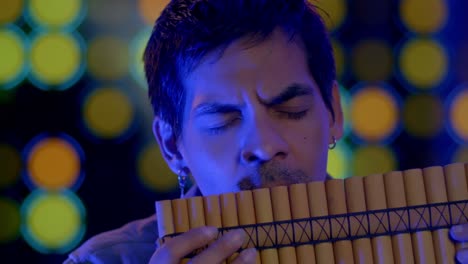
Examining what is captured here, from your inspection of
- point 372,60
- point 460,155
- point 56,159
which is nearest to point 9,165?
point 56,159

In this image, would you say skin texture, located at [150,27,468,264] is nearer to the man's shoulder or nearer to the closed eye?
the closed eye

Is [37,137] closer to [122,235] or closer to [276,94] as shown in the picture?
[122,235]

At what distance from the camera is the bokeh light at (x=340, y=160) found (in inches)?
148

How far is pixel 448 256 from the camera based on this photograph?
2025 millimetres

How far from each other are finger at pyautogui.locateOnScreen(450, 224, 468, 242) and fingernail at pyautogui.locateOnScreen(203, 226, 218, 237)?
604 mm

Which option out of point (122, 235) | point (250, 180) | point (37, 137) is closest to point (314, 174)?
point (250, 180)

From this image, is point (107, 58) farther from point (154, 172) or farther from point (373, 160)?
point (373, 160)


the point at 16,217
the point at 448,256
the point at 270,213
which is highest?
the point at 16,217

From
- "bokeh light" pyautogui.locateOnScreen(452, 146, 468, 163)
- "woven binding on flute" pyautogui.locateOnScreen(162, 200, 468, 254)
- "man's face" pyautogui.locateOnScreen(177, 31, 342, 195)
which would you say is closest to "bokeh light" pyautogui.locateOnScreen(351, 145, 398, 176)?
"bokeh light" pyautogui.locateOnScreen(452, 146, 468, 163)

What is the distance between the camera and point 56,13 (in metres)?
3.64

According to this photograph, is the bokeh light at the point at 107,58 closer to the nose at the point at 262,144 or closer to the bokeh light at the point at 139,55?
the bokeh light at the point at 139,55

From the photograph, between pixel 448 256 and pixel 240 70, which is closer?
pixel 448 256

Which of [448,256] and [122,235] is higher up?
[122,235]

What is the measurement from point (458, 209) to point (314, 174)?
1.47 ft
